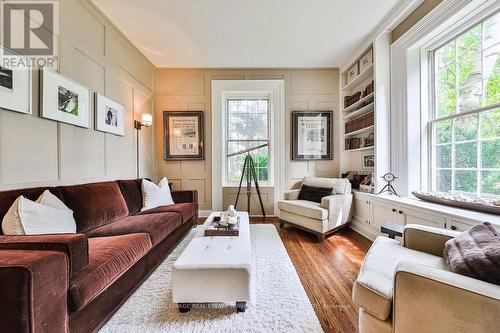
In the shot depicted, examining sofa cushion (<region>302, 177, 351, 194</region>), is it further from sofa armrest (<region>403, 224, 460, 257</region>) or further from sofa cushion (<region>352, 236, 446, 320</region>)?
sofa cushion (<region>352, 236, 446, 320</region>)

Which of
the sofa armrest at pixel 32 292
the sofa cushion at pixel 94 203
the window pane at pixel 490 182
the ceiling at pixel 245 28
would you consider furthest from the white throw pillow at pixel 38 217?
the window pane at pixel 490 182

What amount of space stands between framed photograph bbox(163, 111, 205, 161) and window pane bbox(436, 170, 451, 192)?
3.50m

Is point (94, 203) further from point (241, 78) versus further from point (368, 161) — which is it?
point (368, 161)

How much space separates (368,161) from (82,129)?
12.8 ft

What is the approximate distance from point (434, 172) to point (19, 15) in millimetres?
4308

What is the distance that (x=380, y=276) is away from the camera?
1104 mm

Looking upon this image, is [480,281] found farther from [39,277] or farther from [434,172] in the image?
[434,172]

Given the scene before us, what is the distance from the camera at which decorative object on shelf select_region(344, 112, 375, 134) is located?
3.11m

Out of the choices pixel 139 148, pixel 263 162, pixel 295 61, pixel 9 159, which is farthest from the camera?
pixel 263 162

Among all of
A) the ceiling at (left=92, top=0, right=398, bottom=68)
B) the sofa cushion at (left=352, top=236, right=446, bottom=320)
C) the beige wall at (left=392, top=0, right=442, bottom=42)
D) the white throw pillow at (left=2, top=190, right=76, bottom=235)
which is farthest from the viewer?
the ceiling at (left=92, top=0, right=398, bottom=68)

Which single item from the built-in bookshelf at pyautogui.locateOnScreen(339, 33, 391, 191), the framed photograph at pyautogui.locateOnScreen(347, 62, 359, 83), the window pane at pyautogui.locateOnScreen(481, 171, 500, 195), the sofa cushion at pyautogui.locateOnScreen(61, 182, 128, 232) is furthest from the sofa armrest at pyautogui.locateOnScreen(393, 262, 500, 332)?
the framed photograph at pyautogui.locateOnScreen(347, 62, 359, 83)

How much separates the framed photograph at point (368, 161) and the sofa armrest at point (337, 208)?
0.57 meters

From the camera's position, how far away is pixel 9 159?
1599 millimetres

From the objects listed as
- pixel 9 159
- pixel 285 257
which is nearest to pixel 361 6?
pixel 285 257
